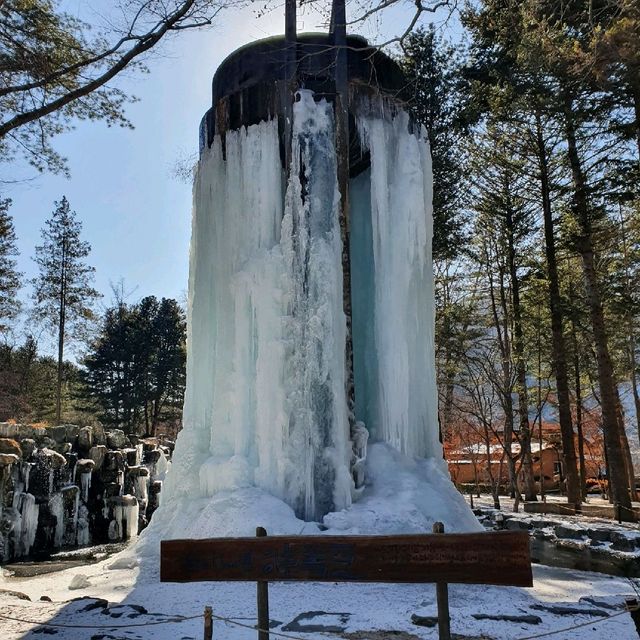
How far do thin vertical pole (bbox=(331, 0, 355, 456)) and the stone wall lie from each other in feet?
13.9

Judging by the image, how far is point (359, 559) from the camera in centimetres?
351

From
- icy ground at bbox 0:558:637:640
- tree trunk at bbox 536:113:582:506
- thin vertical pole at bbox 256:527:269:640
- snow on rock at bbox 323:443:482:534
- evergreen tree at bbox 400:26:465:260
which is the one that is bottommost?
icy ground at bbox 0:558:637:640

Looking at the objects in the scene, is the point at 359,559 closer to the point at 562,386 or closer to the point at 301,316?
the point at 301,316

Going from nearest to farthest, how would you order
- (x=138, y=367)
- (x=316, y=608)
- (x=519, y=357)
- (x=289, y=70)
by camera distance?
(x=316, y=608) → (x=289, y=70) → (x=519, y=357) → (x=138, y=367)

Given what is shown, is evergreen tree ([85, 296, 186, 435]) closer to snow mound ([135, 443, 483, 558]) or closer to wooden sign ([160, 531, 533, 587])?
snow mound ([135, 443, 483, 558])

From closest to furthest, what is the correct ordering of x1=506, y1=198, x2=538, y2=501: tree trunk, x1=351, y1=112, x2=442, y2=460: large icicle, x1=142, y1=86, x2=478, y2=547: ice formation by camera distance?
x1=142, y1=86, x2=478, y2=547: ice formation
x1=351, y1=112, x2=442, y2=460: large icicle
x1=506, y1=198, x2=538, y2=501: tree trunk

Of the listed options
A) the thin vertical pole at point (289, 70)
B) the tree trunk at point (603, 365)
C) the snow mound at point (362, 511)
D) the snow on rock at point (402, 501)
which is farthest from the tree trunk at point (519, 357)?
the thin vertical pole at point (289, 70)

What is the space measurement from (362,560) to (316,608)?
2.38m

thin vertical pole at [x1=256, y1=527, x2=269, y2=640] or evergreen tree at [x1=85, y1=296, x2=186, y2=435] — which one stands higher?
evergreen tree at [x1=85, y1=296, x2=186, y2=435]

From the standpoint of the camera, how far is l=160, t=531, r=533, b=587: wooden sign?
3.32 m

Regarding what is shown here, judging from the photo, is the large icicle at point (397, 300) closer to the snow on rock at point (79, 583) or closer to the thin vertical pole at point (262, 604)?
the snow on rock at point (79, 583)

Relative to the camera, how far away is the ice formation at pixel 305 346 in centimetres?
783

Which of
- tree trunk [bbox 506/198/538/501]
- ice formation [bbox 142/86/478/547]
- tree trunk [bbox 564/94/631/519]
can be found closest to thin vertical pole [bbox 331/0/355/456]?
ice formation [bbox 142/86/478/547]

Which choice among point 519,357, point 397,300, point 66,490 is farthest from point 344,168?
point 519,357
